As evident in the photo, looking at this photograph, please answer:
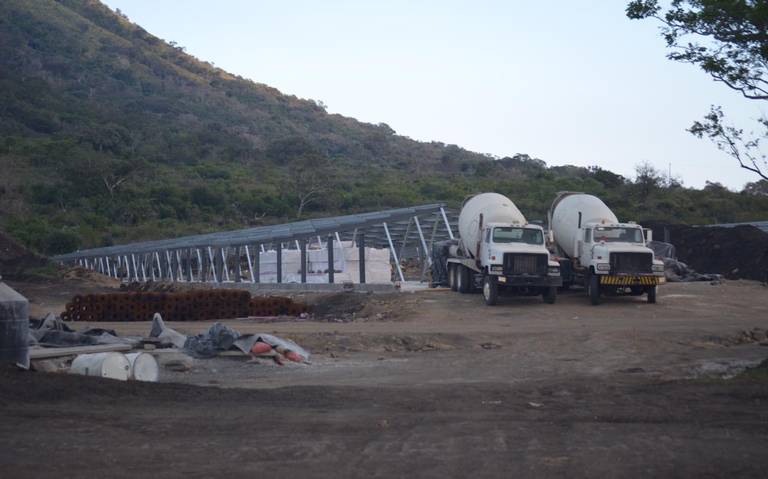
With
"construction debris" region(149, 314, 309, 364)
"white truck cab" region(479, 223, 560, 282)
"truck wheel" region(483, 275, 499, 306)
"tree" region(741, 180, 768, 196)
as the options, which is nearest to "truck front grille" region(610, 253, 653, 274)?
"white truck cab" region(479, 223, 560, 282)

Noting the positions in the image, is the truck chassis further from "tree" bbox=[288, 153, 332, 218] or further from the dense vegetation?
"tree" bbox=[288, 153, 332, 218]

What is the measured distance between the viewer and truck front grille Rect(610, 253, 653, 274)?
29469 mm

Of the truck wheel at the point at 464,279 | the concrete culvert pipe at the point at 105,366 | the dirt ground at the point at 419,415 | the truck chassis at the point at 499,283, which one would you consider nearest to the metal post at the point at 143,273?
the truck wheel at the point at 464,279

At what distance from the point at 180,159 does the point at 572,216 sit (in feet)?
255

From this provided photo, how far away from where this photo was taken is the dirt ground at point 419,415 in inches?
332

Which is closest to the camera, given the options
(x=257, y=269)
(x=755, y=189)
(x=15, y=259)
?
(x=257, y=269)

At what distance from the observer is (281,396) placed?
41.3 ft

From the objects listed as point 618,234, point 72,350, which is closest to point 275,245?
point 618,234

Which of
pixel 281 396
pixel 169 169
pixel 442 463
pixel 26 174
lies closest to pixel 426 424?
pixel 442 463

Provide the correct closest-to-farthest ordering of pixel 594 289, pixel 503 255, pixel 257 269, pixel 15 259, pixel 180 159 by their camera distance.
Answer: pixel 503 255
pixel 594 289
pixel 257 269
pixel 15 259
pixel 180 159

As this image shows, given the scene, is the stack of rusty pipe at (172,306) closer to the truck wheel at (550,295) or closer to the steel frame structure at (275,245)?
the steel frame structure at (275,245)

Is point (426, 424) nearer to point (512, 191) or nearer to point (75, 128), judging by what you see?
point (512, 191)

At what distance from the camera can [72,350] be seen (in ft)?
50.1

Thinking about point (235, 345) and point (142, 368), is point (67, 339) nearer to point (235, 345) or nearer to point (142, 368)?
point (235, 345)
